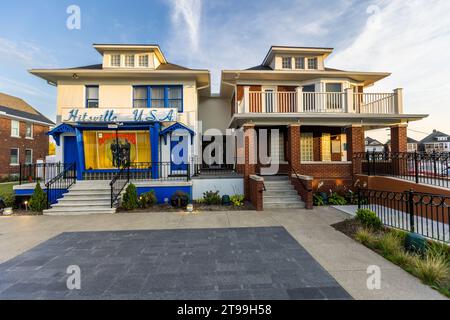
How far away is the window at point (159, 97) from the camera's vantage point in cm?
1306

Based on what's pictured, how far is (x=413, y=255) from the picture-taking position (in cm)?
438

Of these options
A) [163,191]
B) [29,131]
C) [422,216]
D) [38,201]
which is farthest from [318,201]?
[29,131]

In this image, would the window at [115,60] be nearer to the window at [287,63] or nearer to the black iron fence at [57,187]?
the black iron fence at [57,187]

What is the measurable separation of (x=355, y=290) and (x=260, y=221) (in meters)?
4.08

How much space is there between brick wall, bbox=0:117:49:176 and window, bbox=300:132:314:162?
27.1 metres

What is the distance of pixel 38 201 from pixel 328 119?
1397cm

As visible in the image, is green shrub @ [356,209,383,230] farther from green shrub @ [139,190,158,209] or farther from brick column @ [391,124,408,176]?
green shrub @ [139,190,158,209]

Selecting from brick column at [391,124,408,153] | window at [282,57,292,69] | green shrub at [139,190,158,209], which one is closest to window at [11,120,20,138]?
green shrub at [139,190,158,209]

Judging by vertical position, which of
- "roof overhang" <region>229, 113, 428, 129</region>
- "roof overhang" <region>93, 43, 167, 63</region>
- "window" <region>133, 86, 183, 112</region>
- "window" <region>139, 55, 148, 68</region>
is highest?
"roof overhang" <region>93, 43, 167, 63</region>

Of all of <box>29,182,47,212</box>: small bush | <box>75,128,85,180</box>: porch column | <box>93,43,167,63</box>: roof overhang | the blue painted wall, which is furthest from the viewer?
<box>93,43,167,63</box>: roof overhang

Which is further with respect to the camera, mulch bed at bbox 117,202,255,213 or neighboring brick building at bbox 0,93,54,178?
neighboring brick building at bbox 0,93,54,178

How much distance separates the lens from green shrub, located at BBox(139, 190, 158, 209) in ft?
30.3

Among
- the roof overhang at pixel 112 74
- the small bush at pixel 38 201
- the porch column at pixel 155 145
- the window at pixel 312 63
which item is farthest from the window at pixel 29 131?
the window at pixel 312 63

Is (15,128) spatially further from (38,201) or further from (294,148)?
(294,148)
